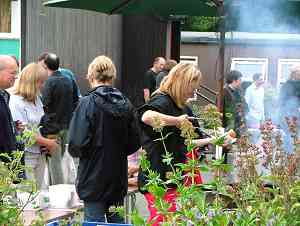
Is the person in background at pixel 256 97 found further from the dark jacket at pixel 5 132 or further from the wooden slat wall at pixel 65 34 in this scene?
the wooden slat wall at pixel 65 34

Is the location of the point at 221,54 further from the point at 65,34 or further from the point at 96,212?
the point at 65,34

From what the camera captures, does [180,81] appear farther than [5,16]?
No

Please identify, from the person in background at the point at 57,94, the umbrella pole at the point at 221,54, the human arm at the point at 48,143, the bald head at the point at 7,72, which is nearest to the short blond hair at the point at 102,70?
the bald head at the point at 7,72

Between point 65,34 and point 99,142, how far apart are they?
8.97 metres

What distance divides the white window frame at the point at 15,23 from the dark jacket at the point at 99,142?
30.6ft

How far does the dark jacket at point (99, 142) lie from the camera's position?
509 centimetres

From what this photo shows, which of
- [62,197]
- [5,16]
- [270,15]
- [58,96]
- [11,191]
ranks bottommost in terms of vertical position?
[62,197]

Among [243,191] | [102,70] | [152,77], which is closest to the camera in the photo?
[243,191]

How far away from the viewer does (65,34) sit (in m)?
13.9

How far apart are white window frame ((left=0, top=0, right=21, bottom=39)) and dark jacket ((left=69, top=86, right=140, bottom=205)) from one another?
367 inches

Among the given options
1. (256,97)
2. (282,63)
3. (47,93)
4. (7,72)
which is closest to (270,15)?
(282,63)

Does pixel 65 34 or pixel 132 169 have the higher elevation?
pixel 65 34

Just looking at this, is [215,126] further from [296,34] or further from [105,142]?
[296,34]

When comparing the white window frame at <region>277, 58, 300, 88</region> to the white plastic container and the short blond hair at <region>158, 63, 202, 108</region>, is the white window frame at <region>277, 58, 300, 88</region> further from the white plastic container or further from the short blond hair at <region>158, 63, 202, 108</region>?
the white plastic container
